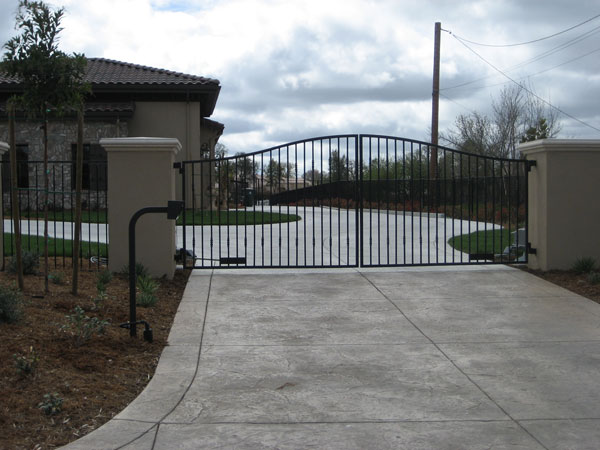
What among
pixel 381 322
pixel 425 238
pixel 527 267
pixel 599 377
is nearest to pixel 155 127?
pixel 425 238

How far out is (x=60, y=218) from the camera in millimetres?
20578

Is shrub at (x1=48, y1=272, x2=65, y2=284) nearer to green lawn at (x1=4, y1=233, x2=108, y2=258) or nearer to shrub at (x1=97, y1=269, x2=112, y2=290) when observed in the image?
shrub at (x1=97, y1=269, x2=112, y2=290)

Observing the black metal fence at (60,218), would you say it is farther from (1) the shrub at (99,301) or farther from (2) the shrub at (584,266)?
(2) the shrub at (584,266)

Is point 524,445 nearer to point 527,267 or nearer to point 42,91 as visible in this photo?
point 42,91

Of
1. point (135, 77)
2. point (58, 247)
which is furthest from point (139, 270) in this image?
point (135, 77)

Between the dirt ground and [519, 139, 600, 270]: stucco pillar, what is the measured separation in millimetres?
6074

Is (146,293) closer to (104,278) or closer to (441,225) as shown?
(104,278)

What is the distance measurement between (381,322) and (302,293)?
195cm

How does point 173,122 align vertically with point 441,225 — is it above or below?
above

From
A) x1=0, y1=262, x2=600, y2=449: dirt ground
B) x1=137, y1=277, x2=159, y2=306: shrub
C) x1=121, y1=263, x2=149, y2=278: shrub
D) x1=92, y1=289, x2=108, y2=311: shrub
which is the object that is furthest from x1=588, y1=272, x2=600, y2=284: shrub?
x1=92, y1=289, x2=108, y2=311: shrub

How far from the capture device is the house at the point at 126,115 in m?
24.5

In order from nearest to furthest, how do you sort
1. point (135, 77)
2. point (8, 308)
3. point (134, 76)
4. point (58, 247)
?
point (8, 308), point (58, 247), point (135, 77), point (134, 76)

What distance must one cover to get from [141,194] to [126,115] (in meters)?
15.1

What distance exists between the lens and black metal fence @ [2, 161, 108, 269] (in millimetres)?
10492
